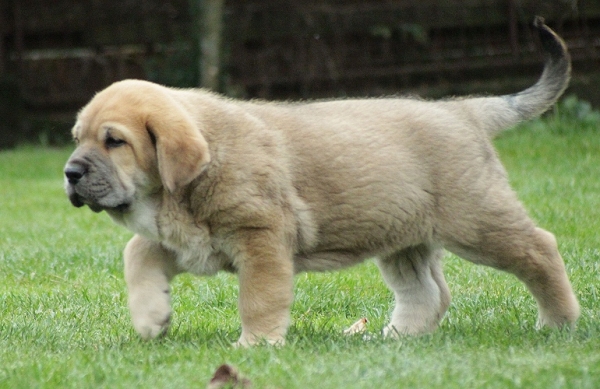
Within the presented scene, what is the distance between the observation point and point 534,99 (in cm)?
502

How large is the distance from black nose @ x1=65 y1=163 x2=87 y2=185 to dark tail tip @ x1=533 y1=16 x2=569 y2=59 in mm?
2319

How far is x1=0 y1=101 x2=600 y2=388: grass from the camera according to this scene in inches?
135

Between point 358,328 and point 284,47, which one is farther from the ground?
point 358,328

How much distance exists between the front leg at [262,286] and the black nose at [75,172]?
703mm

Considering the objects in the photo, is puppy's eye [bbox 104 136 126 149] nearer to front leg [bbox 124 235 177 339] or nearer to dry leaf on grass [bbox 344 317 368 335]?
front leg [bbox 124 235 177 339]

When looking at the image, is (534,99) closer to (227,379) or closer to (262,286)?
(262,286)

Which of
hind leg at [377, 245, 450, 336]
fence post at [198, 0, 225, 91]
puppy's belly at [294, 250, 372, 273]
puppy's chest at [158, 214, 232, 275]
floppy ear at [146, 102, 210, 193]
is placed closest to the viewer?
floppy ear at [146, 102, 210, 193]

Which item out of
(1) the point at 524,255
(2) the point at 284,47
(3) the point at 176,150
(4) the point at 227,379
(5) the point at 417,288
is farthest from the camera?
(2) the point at 284,47

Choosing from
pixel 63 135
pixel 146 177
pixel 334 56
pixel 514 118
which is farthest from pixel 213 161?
pixel 63 135

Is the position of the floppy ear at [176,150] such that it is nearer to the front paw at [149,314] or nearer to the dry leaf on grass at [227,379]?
the front paw at [149,314]

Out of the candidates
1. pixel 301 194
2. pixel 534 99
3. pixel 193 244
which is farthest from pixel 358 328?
pixel 534 99

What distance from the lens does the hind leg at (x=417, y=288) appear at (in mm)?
4809

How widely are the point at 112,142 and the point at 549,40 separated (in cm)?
225

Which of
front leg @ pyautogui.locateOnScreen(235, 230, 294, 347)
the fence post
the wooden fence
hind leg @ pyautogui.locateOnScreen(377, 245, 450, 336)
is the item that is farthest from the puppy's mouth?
the wooden fence
